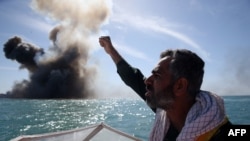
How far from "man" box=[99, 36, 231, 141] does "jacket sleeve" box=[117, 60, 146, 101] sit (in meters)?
0.45

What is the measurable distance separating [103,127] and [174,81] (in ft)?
8.30

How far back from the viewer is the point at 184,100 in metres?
1.81

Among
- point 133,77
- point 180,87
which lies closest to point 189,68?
point 180,87

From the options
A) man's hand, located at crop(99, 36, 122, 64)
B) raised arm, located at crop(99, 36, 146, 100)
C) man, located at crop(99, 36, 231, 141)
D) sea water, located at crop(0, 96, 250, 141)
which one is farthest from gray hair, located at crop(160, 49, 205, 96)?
sea water, located at crop(0, 96, 250, 141)

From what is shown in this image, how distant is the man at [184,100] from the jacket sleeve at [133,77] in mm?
452

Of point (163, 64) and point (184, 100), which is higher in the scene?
point (163, 64)

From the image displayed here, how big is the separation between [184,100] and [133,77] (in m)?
0.72

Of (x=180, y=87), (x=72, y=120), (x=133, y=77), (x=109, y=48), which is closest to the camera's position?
(x=180, y=87)

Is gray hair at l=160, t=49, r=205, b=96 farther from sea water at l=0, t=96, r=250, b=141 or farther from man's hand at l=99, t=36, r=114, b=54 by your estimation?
sea water at l=0, t=96, r=250, b=141

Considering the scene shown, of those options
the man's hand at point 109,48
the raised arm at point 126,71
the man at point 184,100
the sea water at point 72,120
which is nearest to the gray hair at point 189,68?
the man at point 184,100

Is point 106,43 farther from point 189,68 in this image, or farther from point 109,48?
point 189,68

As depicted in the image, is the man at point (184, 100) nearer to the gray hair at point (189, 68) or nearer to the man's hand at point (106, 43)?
the gray hair at point (189, 68)

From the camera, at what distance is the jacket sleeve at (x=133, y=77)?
2432 mm

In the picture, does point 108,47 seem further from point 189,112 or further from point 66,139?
point 66,139
